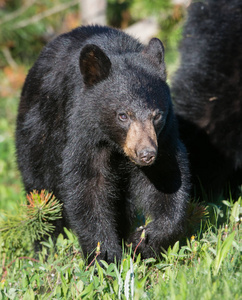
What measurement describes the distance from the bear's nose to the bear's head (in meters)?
0.01

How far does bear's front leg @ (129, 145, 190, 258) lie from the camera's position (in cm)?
412

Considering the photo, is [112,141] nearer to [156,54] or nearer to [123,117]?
[123,117]

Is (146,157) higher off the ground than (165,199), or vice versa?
(146,157)

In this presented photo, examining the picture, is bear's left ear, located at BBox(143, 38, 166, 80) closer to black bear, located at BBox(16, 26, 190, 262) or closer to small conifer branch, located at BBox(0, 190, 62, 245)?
black bear, located at BBox(16, 26, 190, 262)

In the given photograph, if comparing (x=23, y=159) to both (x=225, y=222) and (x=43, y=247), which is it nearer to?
(x=43, y=247)

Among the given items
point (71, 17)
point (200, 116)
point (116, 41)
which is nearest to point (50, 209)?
point (116, 41)

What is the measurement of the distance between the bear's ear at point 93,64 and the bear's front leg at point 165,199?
0.77 metres

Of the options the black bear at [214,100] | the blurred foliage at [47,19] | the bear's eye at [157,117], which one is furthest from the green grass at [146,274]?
the blurred foliage at [47,19]

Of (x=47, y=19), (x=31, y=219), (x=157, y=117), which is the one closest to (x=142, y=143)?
(x=157, y=117)

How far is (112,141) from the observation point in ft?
13.1

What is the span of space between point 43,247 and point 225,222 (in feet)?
5.42

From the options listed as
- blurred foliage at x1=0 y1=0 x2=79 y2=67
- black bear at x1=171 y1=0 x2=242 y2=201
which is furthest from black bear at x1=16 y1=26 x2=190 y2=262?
blurred foliage at x1=0 y1=0 x2=79 y2=67

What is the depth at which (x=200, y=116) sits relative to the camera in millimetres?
5609

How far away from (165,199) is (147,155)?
0.77m
